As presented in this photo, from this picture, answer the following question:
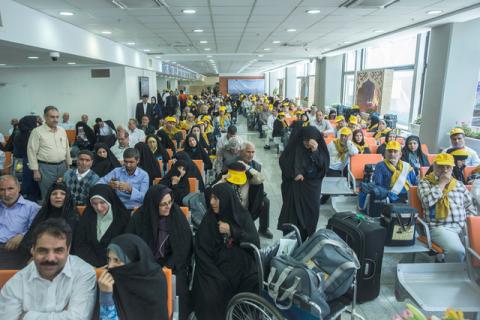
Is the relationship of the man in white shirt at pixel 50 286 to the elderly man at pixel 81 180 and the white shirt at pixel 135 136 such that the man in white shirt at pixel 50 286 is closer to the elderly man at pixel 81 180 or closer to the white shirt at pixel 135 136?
the elderly man at pixel 81 180

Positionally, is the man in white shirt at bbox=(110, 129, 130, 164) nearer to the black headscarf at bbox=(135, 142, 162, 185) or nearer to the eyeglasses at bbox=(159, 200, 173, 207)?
the black headscarf at bbox=(135, 142, 162, 185)

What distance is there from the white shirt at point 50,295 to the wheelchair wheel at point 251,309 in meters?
0.97

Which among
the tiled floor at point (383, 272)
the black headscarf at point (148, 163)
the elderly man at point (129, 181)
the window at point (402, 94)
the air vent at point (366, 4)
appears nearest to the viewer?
the tiled floor at point (383, 272)

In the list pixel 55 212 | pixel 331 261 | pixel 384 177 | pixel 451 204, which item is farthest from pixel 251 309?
pixel 384 177

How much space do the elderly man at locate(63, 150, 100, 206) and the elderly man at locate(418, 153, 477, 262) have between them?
3675 mm

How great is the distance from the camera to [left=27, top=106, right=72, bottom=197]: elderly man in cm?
482

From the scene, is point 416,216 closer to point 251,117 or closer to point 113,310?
point 113,310

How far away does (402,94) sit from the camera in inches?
452

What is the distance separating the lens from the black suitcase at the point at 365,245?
308 centimetres

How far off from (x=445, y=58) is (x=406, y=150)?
3244 millimetres

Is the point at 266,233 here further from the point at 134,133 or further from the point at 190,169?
the point at 134,133

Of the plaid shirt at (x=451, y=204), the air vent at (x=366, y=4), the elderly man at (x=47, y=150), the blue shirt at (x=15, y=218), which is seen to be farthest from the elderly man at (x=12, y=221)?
the air vent at (x=366, y=4)

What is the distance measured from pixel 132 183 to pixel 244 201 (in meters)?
1.33

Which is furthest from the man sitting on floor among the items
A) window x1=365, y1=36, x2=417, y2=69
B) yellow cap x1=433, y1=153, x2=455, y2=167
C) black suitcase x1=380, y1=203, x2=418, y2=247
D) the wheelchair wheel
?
window x1=365, y1=36, x2=417, y2=69
